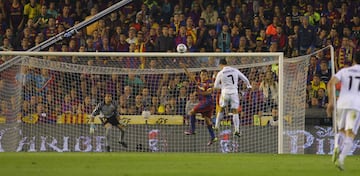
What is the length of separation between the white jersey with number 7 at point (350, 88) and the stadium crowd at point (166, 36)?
27.2 feet

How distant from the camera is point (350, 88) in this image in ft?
56.9

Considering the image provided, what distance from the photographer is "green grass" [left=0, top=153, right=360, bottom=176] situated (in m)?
15.7

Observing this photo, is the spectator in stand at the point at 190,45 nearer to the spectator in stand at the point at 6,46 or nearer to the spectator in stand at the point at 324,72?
the spectator in stand at the point at 324,72

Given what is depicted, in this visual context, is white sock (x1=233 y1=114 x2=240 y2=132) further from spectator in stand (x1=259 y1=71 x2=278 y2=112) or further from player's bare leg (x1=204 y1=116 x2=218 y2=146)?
spectator in stand (x1=259 y1=71 x2=278 y2=112)

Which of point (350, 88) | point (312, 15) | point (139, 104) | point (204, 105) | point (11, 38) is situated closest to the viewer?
point (350, 88)

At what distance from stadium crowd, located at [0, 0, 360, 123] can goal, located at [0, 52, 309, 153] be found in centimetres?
4

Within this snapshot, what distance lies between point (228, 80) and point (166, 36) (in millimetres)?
3616

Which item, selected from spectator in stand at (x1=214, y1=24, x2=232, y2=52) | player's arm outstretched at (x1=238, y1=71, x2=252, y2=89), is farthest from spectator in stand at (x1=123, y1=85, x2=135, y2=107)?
spectator in stand at (x1=214, y1=24, x2=232, y2=52)

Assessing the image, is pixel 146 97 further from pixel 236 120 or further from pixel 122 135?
pixel 236 120

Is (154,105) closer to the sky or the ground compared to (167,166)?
closer to the sky

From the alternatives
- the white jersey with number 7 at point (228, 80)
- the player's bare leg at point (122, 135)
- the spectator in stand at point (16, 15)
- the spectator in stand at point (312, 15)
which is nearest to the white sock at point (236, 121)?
the white jersey with number 7 at point (228, 80)

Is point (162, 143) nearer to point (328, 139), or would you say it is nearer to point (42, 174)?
point (328, 139)

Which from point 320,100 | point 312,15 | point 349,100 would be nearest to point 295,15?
point 312,15

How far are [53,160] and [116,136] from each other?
6891 millimetres
